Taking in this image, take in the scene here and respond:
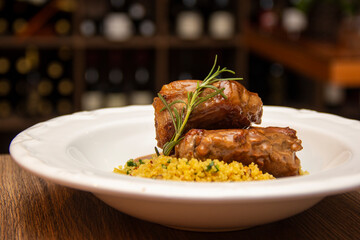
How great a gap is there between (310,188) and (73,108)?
2.52m

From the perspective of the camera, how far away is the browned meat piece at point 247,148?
819mm

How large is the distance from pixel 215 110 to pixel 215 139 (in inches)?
3.5

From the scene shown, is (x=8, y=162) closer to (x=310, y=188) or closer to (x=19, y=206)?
(x=19, y=206)

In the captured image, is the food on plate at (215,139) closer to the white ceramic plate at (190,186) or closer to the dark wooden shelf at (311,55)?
the white ceramic plate at (190,186)

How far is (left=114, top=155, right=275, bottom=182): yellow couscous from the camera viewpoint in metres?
0.76

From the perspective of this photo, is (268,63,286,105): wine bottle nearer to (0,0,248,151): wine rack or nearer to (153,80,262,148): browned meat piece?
(0,0,248,151): wine rack

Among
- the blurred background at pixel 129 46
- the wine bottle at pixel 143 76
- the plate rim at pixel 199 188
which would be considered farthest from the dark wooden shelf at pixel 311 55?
the plate rim at pixel 199 188

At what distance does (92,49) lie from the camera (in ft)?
9.55

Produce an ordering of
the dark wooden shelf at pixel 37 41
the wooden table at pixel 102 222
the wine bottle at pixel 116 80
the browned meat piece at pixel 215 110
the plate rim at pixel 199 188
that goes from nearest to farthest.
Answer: the plate rim at pixel 199 188 < the wooden table at pixel 102 222 < the browned meat piece at pixel 215 110 < the dark wooden shelf at pixel 37 41 < the wine bottle at pixel 116 80

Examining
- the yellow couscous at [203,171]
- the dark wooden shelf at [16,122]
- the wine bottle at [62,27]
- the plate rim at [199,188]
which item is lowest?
the dark wooden shelf at [16,122]

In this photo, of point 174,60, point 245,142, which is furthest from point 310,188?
point 174,60

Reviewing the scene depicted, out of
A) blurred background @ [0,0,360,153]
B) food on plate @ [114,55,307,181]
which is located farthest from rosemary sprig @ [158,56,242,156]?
blurred background @ [0,0,360,153]

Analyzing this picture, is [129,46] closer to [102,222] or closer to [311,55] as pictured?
[311,55]

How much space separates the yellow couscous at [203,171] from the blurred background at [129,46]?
1826mm
